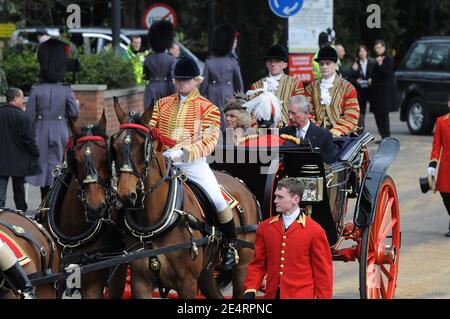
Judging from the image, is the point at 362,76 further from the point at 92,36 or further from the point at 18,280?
the point at 18,280

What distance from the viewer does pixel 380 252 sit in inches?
401

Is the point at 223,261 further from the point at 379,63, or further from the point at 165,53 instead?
the point at 379,63

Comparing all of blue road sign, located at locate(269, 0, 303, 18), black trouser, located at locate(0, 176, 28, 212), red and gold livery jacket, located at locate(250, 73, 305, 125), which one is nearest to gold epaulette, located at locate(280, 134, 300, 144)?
red and gold livery jacket, located at locate(250, 73, 305, 125)

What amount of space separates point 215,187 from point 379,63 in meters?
14.5

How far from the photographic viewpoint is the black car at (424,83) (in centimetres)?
2437

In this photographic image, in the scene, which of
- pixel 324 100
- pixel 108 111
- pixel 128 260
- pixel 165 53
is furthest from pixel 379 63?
pixel 128 260

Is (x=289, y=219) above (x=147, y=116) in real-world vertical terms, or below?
below

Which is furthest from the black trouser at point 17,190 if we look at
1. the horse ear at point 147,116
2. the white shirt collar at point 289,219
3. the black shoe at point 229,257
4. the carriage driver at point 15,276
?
the carriage driver at point 15,276

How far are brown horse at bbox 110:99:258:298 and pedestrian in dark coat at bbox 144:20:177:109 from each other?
37.0ft

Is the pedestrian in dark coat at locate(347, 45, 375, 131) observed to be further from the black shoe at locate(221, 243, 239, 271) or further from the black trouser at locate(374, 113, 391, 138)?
the black shoe at locate(221, 243, 239, 271)

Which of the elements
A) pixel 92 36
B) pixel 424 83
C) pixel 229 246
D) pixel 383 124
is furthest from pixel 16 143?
pixel 92 36

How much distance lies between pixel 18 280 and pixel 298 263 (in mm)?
1735

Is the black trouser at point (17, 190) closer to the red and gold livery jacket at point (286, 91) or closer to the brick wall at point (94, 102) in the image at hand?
the brick wall at point (94, 102)

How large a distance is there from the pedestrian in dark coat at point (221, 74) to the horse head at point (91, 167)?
11.1 m
